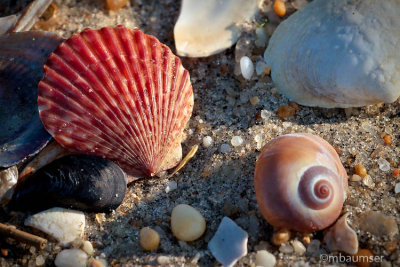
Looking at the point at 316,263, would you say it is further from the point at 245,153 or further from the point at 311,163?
the point at 245,153

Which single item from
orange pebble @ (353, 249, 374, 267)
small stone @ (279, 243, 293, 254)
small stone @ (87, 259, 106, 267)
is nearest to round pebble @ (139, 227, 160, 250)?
small stone @ (87, 259, 106, 267)

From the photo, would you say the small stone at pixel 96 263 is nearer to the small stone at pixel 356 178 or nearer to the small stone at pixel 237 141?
the small stone at pixel 237 141

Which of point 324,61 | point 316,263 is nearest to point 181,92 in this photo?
point 324,61

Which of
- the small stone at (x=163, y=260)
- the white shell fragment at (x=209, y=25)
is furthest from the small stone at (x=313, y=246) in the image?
the white shell fragment at (x=209, y=25)

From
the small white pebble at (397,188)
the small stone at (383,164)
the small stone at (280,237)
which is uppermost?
the small stone at (280,237)

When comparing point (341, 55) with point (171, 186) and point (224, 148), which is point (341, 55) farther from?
point (171, 186)

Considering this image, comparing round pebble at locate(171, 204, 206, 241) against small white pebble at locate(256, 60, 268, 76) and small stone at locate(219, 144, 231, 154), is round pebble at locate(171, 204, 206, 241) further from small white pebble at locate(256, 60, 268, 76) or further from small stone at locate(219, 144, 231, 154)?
small white pebble at locate(256, 60, 268, 76)
